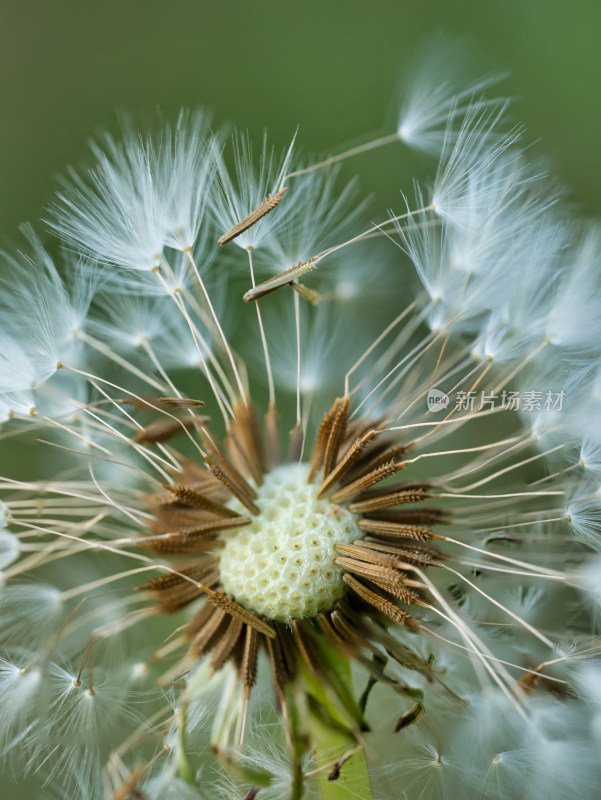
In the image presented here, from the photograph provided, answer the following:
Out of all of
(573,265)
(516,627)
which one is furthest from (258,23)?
(516,627)

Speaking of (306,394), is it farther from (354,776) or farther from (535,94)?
(535,94)

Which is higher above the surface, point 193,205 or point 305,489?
point 193,205

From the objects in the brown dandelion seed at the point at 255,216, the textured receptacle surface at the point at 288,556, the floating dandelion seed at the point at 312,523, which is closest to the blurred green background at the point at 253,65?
the floating dandelion seed at the point at 312,523

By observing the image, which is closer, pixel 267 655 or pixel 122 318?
pixel 267 655

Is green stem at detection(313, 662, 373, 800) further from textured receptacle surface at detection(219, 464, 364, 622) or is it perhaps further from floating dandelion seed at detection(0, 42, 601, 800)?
textured receptacle surface at detection(219, 464, 364, 622)

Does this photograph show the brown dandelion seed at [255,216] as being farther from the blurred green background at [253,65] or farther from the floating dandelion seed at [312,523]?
the blurred green background at [253,65]

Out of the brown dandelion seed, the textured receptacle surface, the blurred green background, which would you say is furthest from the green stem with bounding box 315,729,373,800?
the blurred green background
